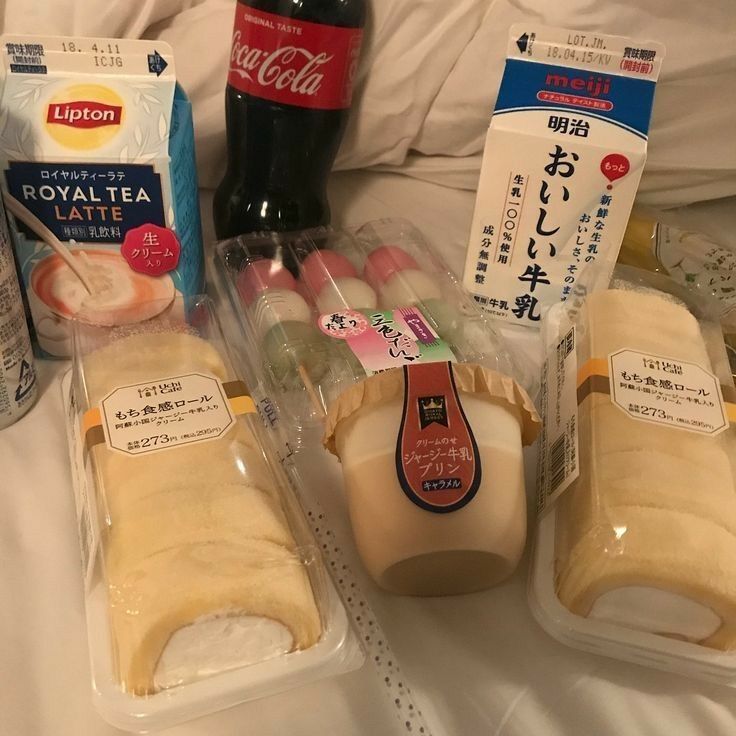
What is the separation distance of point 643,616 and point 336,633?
22cm

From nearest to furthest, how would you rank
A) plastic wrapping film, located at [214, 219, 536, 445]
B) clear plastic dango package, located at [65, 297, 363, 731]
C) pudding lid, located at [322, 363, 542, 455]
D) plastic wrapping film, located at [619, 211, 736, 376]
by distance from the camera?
clear plastic dango package, located at [65, 297, 363, 731]
pudding lid, located at [322, 363, 542, 455]
plastic wrapping film, located at [214, 219, 536, 445]
plastic wrapping film, located at [619, 211, 736, 376]

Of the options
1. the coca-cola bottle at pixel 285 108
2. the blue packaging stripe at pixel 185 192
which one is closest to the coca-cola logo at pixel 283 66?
the coca-cola bottle at pixel 285 108

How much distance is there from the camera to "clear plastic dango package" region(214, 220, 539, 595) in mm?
526

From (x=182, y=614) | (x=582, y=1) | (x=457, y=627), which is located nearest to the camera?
(x=182, y=614)

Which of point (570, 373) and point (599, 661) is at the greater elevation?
point (570, 373)

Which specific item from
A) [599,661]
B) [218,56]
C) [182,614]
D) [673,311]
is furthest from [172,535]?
[218,56]

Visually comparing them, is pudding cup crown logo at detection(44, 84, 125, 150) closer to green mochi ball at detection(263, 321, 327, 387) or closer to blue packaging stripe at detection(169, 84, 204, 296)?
blue packaging stripe at detection(169, 84, 204, 296)

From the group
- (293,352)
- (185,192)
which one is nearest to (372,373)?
(293,352)

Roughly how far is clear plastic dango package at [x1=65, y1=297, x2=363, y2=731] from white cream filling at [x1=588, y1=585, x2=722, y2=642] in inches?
7.3

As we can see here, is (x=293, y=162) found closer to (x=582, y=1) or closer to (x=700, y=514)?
(x=582, y=1)

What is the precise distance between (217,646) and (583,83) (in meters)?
0.61

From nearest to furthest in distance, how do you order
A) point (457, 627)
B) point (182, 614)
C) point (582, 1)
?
point (182, 614) < point (457, 627) < point (582, 1)

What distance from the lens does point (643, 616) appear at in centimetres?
52

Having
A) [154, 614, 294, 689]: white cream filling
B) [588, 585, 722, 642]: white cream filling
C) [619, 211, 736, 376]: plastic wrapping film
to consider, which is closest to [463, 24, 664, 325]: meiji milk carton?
[619, 211, 736, 376]: plastic wrapping film
